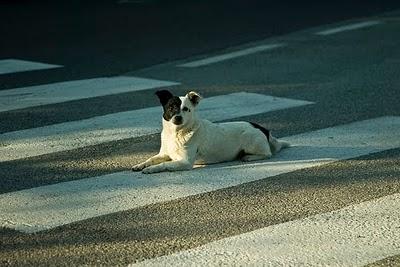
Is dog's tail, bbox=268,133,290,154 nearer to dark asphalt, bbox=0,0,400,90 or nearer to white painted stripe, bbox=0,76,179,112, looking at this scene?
white painted stripe, bbox=0,76,179,112

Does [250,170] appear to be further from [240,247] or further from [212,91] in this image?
[212,91]

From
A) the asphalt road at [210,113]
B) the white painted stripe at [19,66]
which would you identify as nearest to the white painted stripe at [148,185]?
the asphalt road at [210,113]

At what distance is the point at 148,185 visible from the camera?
6.99 m

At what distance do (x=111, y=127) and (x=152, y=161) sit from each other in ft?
5.22

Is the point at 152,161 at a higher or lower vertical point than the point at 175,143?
lower

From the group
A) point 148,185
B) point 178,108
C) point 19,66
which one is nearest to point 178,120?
point 178,108

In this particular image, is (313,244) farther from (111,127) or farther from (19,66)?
(19,66)

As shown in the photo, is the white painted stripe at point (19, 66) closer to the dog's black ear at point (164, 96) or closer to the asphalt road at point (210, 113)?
the asphalt road at point (210, 113)

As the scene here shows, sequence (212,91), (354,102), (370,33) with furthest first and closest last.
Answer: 1. (370,33)
2. (212,91)
3. (354,102)

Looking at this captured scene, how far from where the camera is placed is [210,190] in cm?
686

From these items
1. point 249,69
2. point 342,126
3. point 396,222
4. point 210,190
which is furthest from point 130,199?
point 249,69

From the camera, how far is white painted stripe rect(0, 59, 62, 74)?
39.5 feet

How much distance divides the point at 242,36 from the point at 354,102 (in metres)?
4.76

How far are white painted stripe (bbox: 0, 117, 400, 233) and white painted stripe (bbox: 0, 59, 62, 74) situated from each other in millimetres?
4533
